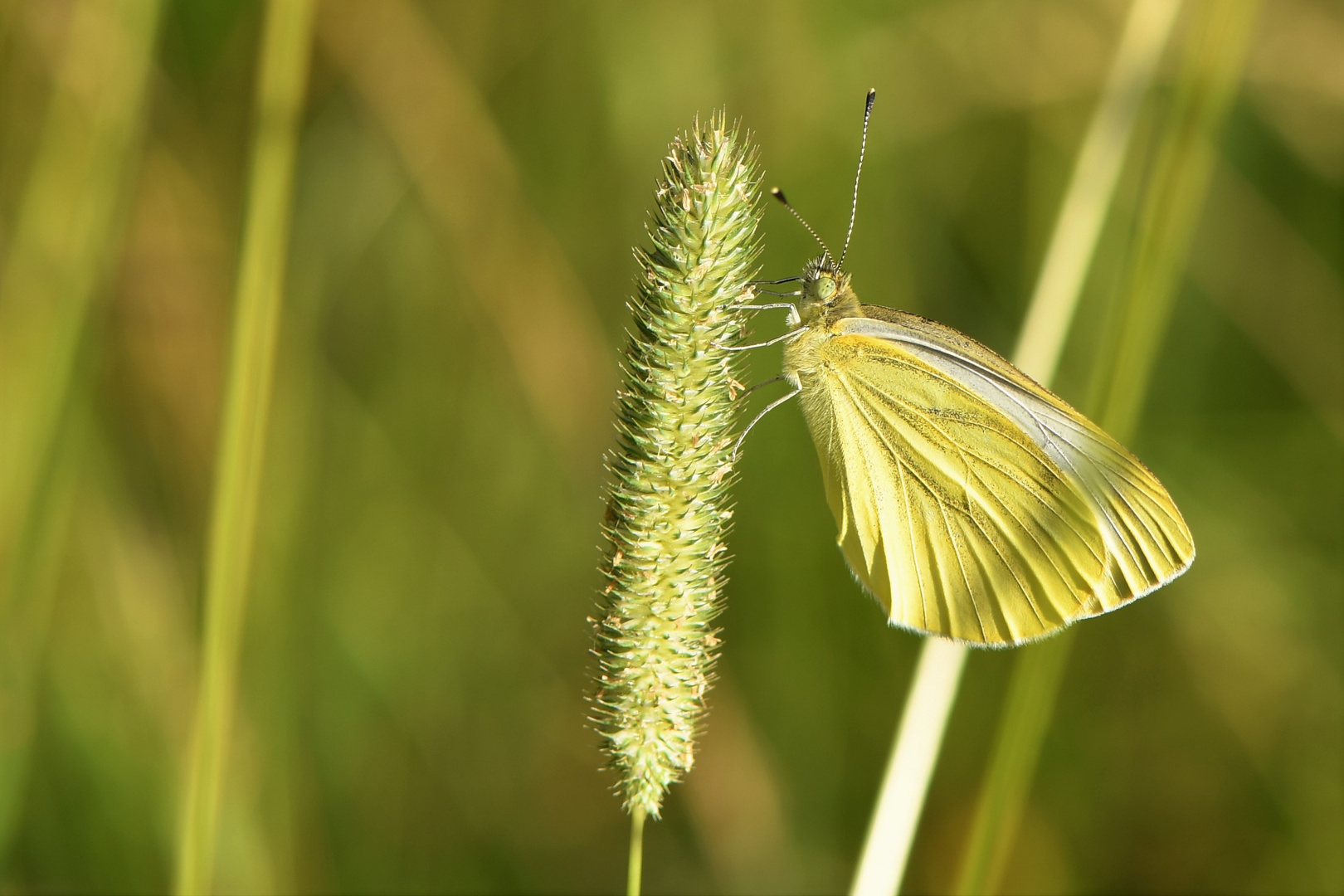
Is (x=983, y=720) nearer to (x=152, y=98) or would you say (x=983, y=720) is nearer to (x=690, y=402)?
(x=690, y=402)

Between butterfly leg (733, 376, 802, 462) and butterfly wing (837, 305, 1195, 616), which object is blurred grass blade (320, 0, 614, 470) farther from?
butterfly wing (837, 305, 1195, 616)

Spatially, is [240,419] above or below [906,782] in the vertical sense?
above

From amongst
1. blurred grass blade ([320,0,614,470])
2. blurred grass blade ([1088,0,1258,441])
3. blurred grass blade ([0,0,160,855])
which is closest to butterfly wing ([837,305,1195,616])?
blurred grass blade ([1088,0,1258,441])

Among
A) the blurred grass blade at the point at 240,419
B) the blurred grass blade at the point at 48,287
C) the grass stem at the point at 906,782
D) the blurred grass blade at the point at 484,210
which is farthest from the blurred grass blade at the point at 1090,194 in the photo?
the blurred grass blade at the point at 484,210

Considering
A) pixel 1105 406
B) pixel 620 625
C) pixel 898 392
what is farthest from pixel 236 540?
pixel 898 392

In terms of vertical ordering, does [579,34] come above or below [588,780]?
above

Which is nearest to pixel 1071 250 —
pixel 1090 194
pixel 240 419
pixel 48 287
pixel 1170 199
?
pixel 1090 194

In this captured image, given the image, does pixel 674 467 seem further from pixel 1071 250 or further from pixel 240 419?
pixel 1071 250

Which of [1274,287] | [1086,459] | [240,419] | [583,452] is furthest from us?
[583,452]
